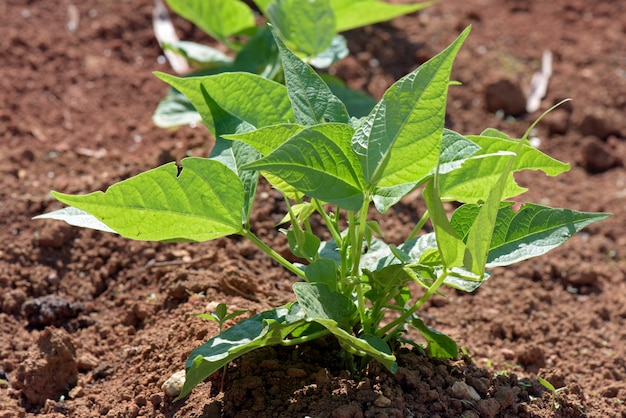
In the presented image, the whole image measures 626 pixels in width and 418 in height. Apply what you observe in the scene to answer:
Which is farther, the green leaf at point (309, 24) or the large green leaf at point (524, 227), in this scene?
the green leaf at point (309, 24)

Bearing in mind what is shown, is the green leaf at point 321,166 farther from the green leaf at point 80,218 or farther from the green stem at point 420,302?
the green leaf at point 80,218

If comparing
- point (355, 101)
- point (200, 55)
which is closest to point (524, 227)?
point (355, 101)

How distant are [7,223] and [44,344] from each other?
70 cm

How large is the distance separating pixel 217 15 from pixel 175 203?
174 centimetres

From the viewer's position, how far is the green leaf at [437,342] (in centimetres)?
191

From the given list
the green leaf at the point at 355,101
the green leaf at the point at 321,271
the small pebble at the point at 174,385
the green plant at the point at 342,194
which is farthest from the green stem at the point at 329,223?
the green leaf at the point at 355,101

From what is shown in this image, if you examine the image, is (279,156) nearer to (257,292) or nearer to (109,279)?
(257,292)

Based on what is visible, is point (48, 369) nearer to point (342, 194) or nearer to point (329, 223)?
point (329, 223)

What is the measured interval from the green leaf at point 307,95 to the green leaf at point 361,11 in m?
1.49

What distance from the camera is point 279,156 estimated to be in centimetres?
151

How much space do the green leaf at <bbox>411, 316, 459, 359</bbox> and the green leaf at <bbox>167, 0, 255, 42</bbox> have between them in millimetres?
1715

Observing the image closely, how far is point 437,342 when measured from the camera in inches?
76.7

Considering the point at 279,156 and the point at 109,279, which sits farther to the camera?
the point at 109,279

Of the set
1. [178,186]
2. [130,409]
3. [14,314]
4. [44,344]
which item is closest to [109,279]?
[14,314]
